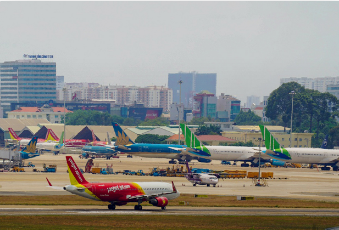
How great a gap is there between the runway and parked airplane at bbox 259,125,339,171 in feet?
243

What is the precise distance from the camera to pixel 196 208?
222 feet

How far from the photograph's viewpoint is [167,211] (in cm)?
6438

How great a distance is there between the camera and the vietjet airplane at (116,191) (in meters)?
62.6

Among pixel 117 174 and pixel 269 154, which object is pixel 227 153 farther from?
pixel 117 174

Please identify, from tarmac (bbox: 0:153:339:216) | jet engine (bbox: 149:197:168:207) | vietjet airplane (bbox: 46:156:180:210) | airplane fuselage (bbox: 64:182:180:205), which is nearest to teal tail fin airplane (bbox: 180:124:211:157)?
tarmac (bbox: 0:153:339:216)

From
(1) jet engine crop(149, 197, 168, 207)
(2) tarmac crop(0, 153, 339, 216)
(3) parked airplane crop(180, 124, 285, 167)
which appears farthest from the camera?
(3) parked airplane crop(180, 124, 285, 167)

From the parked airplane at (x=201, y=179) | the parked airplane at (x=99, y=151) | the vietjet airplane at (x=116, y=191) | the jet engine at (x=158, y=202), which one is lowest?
the parked airplane at (x=99, y=151)

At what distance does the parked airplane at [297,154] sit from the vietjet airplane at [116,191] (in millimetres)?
79757

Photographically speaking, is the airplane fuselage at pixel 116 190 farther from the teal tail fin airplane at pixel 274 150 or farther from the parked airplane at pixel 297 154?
the parked airplane at pixel 297 154

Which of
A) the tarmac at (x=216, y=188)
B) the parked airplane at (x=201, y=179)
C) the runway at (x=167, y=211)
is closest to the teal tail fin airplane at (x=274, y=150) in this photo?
the tarmac at (x=216, y=188)

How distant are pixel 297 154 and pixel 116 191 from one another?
8775cm

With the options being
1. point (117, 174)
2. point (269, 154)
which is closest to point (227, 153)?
point (269, 154)

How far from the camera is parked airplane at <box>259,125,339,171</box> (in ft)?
469

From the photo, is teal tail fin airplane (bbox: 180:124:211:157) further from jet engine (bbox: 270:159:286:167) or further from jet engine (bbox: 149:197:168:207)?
jet engine (bbox: 149:197:168:207)
